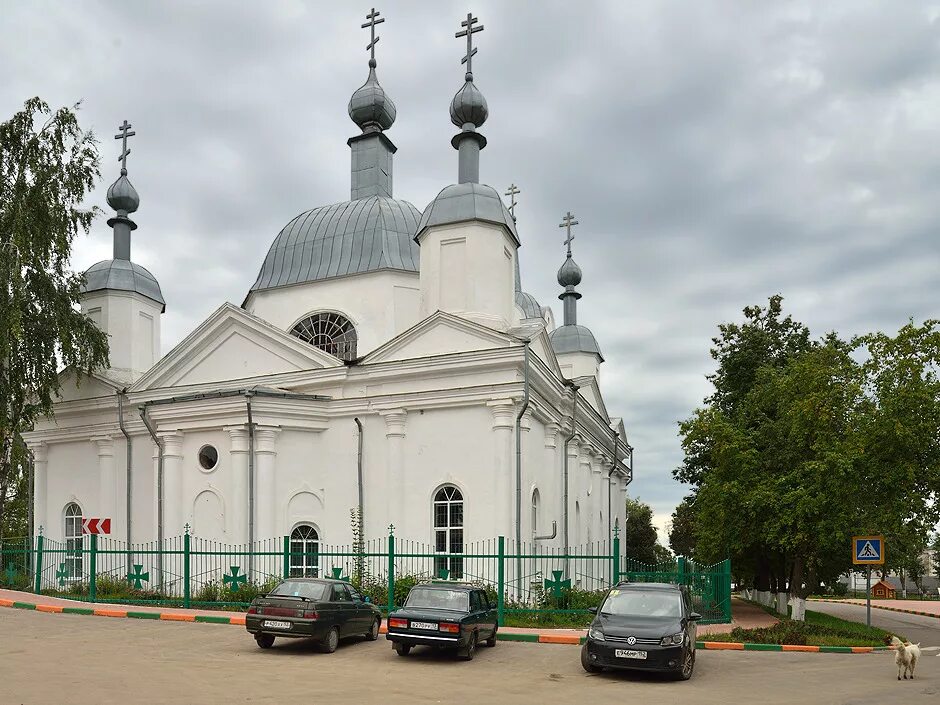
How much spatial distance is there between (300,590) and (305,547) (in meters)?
9.42

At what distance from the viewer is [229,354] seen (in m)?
25.5

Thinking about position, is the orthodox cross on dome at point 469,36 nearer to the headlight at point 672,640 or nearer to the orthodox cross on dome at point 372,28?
the orthodox cross on dome at point 372,28

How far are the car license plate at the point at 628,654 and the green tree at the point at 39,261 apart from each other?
1939 centimetres

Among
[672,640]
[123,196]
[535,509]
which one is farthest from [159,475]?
[672,640]

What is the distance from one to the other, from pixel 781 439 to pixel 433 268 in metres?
10.0

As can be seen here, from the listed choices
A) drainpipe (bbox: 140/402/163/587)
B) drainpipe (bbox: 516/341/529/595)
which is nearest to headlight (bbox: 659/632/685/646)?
drainpipe (bbox: 516/341/529/595)

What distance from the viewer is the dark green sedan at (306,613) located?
13.5 metres

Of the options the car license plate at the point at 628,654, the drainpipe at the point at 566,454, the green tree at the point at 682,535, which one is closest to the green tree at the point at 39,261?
the drainpipe at the point at 566,454

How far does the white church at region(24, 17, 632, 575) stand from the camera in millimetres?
22125

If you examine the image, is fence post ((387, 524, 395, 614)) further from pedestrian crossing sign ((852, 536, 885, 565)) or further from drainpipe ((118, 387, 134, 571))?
drainpipe ((118, 387, 134, 571))

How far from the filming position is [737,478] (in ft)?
71.6

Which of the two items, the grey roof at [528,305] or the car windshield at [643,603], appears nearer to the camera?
the car windshield at [643,603]

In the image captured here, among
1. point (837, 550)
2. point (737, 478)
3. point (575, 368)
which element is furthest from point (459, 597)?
point (575, 368)

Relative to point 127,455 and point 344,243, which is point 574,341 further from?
point 127,455
